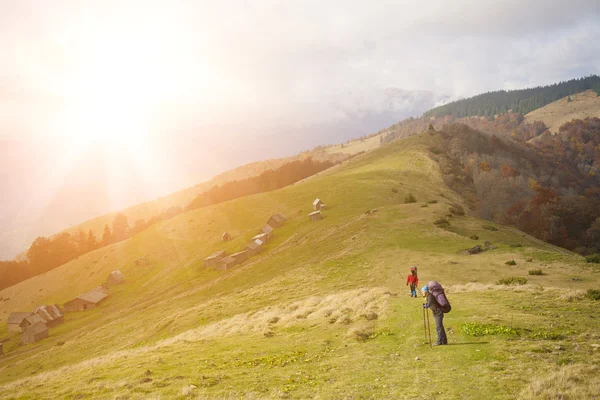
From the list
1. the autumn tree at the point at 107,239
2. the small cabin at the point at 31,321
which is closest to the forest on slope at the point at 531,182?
the small cabin at the point at 31,321

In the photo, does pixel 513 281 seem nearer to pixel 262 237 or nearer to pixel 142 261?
pixel 262 237

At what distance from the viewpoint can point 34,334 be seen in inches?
2650

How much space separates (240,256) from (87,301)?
3713 centimetres

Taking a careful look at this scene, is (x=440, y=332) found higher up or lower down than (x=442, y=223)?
higher up

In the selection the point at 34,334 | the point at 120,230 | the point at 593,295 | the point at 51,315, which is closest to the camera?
the point at 593,295

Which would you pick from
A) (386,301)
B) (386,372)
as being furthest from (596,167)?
(386,372)

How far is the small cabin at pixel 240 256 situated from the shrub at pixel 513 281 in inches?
1999

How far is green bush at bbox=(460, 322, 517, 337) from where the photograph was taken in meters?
17.2

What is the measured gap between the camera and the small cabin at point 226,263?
230 feet

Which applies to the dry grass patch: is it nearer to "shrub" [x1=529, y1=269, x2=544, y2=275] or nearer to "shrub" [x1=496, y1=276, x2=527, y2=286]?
"shrub" [x1=496, y1=276, x2=527, y2=286]

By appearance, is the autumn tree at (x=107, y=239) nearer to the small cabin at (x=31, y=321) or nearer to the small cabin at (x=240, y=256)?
the small cabin at (x=31, y=321)

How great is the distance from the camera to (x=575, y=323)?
1766 centimetres

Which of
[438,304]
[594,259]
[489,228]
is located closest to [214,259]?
[489,228]

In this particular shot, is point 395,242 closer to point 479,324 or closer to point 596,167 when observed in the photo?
point 479,324
